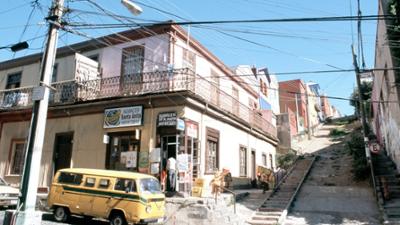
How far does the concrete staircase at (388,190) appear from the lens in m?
12.9

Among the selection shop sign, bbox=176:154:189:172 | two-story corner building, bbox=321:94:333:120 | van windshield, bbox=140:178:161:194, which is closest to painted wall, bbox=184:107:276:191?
shop sign, bbox=176:154:189:172

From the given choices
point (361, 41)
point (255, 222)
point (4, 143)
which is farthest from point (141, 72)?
point (361, 41)

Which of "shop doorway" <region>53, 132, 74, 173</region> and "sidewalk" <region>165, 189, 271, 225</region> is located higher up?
"shop doorway" <region>53, 132, 74, 173</region>

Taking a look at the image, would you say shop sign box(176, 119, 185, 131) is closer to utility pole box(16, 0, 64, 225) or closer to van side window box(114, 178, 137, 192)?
van side window box(114, 178, 137, 192)

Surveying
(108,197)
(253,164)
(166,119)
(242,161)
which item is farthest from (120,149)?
(253,164)

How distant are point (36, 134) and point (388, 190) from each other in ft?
46.9

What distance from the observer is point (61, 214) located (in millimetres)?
12203

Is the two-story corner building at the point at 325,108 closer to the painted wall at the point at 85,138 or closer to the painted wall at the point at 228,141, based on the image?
the painted wall at the point at 228,141

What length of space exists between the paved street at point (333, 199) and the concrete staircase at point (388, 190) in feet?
1.33

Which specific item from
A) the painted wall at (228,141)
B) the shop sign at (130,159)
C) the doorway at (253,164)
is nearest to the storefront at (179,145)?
the painted wall at (228,141)

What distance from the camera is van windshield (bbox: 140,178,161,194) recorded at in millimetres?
11203

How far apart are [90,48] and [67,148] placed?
209 inches

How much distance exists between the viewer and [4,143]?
19391 millimetres

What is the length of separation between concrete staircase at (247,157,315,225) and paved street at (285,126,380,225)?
0.33m
